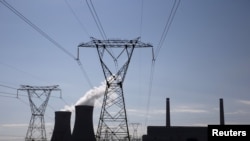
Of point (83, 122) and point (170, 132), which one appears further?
point (170, 132)

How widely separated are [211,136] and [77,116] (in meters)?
30.8

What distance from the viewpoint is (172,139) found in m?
83.2

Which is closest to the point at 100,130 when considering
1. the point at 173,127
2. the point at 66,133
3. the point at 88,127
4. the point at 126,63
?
the point at 126,63

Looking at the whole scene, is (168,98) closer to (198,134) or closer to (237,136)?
(198,134)

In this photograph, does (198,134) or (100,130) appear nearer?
(100,130)

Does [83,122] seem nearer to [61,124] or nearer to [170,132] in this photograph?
[61,124]

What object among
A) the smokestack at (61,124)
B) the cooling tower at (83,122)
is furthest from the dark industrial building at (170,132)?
the cooling tower at (83,122)

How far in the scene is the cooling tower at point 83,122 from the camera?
43562 mm

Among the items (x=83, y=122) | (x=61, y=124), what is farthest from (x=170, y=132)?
(x=83, y=122)

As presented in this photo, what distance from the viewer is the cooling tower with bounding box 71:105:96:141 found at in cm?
4356

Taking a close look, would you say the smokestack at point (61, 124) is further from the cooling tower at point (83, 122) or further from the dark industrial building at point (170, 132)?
the dark industrial building at point (170, 132)

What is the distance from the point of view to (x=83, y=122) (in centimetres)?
4359

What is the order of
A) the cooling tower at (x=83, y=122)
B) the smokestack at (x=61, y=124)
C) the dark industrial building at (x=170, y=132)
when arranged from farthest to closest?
1. the dark industrial building at (x=170, y=132)
2. the smokestack at (x=61, y=124)
3. the cooling tower at (x=83, y=122)

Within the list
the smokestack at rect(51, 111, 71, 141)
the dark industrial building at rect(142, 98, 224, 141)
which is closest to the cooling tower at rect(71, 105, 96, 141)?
the smokestack at rect(51, 111, 71, 141)
